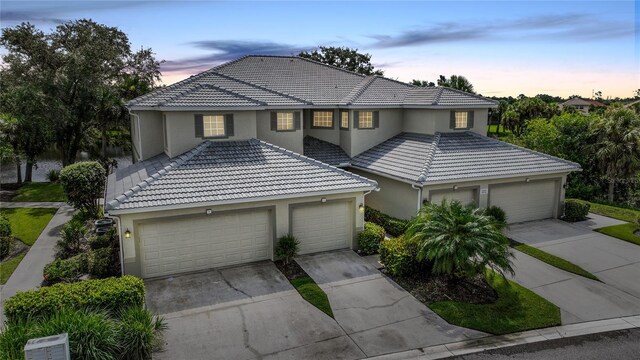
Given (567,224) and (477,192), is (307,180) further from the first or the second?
(567,224)

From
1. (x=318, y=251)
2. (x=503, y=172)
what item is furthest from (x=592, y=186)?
(x=318, y=251)

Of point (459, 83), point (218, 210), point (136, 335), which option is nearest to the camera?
→ point (136, 335)

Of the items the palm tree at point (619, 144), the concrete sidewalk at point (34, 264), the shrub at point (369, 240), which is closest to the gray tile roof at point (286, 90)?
the concrete sidewalk at point (34, 264)

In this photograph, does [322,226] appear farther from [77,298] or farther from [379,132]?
[379,132]

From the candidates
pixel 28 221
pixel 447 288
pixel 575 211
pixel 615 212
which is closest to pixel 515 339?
pixel 447 288

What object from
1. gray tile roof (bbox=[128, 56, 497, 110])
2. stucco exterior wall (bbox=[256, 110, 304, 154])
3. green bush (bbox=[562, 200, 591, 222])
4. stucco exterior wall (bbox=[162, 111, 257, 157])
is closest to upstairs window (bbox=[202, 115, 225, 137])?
stucco exterior wall (bbox=[162, 111, 257, 157])

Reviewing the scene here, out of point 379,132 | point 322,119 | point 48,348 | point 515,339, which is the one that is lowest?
point 515,339

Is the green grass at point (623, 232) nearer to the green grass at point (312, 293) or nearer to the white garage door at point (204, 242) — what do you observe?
the green grass at point (312, 293)
